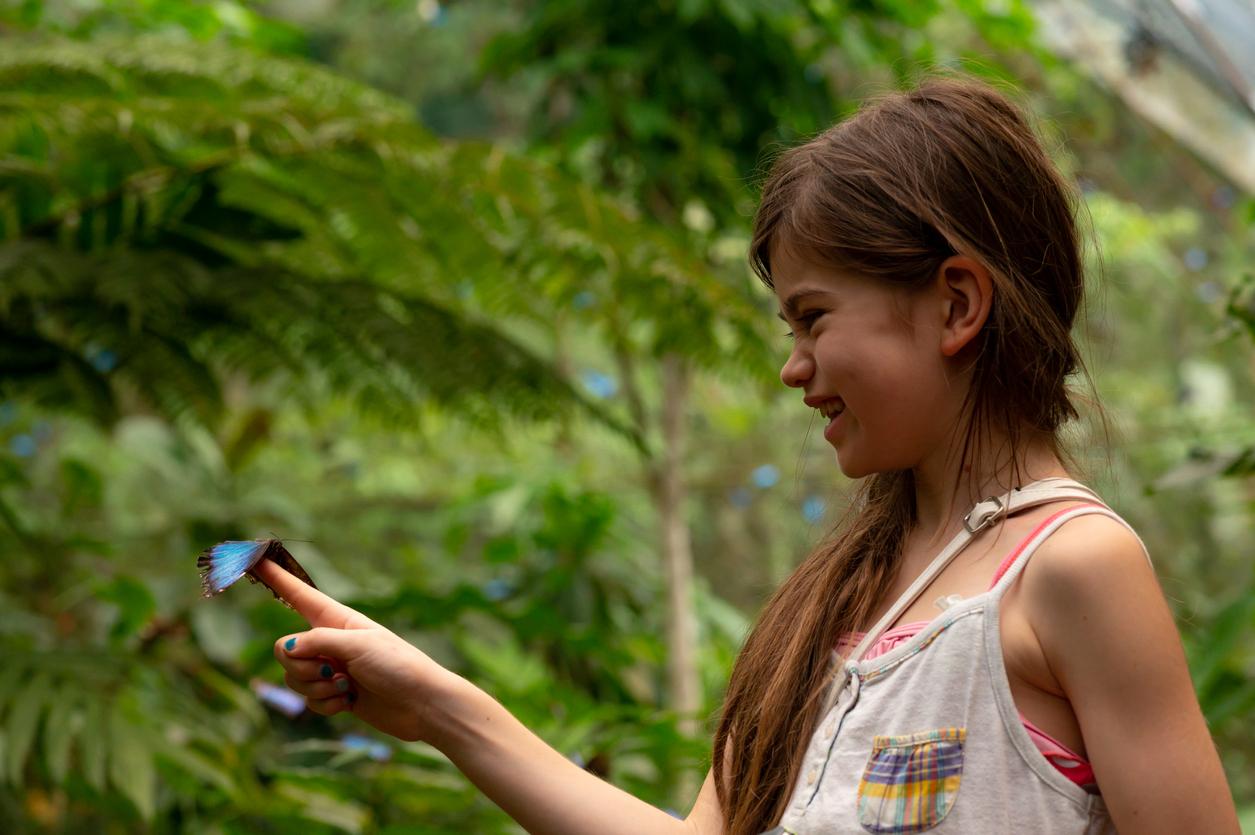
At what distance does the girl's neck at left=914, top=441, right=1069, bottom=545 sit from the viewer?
2.86 feet

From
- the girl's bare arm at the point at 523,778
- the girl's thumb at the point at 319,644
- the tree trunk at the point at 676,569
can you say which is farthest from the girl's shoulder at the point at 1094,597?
the tree trunk at the point at 676,569

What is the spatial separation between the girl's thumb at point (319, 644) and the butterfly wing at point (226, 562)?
56 millimetres

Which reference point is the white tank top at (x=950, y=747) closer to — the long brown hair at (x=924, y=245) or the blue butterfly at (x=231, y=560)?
the long brown hair at (x=924, y=245)

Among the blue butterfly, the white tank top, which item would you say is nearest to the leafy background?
the white tank top

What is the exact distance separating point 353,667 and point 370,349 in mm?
1411

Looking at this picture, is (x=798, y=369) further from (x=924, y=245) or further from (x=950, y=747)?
(x=950, y=747)

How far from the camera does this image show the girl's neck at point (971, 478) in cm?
87

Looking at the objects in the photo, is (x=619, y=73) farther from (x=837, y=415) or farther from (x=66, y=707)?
(x=837, y=415)

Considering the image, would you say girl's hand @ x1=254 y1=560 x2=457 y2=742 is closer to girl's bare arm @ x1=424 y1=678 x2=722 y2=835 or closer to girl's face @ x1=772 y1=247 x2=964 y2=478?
girl's bare arm @ x1=424 y1=678 x2=722 y2=835

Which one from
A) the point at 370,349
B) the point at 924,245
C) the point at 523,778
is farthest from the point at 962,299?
the point at 370,349

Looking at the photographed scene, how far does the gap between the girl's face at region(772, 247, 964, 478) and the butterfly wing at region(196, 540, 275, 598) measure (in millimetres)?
374

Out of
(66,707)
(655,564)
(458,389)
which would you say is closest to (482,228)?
(458,389)

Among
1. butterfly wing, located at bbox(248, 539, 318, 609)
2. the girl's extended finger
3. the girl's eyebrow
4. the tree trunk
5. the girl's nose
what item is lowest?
the tree trunk

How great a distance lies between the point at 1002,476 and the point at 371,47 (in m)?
5.12
